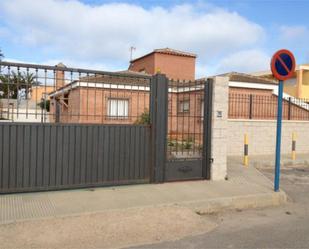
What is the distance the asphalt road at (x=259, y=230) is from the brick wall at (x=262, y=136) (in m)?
6.39

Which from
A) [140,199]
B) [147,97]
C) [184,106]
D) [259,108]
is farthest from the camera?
[259,108]

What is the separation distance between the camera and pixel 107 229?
5363mm

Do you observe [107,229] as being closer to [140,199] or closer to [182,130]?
[140,199]

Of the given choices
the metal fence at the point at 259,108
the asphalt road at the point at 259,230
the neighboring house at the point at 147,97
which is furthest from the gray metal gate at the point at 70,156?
the metal fence at the point at 259,108

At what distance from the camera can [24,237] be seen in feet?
16.3

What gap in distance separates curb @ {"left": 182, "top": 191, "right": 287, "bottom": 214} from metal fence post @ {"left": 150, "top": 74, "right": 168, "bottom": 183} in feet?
5.37

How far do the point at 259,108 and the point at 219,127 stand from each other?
8.77 m

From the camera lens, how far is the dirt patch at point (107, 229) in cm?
486

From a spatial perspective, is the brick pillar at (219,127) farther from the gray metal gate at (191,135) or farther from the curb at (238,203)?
the curb at (238,203)

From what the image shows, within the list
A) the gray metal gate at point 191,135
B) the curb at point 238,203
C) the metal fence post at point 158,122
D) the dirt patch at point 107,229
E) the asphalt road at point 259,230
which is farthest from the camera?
the gray metal gate at point 191,135

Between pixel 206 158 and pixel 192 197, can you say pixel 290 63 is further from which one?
pixel 192 197

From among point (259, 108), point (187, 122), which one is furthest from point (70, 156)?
point (259, 108)

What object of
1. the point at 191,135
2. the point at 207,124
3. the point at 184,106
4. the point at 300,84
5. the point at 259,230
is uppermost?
the point at 300,84

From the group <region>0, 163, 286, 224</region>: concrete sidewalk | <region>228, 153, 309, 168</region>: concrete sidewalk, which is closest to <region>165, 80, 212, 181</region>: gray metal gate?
<region>0, 163, 286, 224</region>: concrete sidewalk
